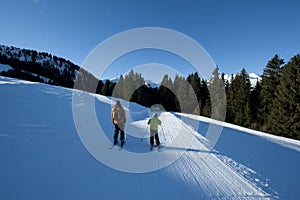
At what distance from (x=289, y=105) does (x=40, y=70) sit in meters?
150

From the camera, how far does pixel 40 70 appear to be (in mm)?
118625

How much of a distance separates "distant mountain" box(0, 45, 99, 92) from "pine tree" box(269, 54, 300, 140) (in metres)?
40.6

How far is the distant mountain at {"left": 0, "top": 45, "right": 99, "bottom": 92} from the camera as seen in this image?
2805 inches

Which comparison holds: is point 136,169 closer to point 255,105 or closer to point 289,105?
point 289,105

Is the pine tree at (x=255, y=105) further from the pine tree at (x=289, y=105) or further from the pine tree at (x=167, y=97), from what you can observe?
the pine tree at (x=167, y=97)

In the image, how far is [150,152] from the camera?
622 cm

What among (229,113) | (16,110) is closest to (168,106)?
(229,113)

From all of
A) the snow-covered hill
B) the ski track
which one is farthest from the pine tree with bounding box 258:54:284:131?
the ski track

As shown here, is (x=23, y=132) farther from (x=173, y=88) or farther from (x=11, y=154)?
(x=173, y=88)

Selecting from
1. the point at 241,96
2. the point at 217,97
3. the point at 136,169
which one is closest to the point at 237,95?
the point at 241,96

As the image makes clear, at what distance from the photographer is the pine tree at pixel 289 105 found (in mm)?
20344

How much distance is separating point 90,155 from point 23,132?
3.78 meters

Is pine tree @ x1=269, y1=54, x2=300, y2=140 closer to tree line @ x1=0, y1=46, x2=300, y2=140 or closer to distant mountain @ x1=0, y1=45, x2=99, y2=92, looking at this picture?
tree line @ x1=0, y1=46, x2=300, y2=140

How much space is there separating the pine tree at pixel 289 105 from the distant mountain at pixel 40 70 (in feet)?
133
